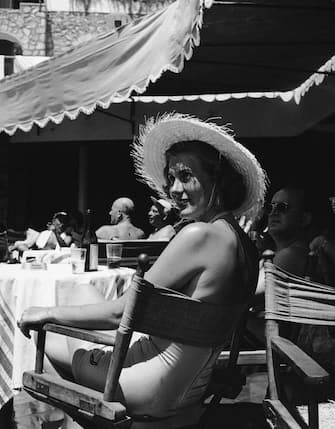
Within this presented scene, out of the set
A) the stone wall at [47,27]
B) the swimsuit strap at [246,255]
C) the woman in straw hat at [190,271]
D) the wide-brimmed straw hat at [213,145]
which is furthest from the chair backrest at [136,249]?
the stone wall at [47,27]

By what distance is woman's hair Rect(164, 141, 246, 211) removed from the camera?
2.59 meters

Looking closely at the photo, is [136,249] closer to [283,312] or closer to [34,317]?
[34,317]

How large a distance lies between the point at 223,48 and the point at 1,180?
766 centimetres

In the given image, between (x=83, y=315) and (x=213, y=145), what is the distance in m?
0.81

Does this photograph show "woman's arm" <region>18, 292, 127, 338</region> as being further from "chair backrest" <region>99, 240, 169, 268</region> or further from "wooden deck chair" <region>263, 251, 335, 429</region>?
"chair backrest" <region>99, 240, 169, 268</region>

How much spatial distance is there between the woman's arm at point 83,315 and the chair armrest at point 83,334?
3 centimetres

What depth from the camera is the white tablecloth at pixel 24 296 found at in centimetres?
355

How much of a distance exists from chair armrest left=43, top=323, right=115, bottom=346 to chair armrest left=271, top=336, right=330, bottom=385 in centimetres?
58

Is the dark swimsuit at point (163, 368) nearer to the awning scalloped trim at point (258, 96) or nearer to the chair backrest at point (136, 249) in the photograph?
the chair backrest at point (136, 249)

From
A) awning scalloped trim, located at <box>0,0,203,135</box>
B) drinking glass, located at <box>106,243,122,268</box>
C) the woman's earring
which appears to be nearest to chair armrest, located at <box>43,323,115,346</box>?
the woman's earring

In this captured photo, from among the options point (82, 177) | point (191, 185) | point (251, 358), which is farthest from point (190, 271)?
point (82, 177)

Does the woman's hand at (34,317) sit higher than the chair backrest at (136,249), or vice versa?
the chair backrest at (136,249)

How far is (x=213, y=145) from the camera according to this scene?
8.53 feet

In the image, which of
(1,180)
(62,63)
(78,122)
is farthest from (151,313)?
(1,180)
